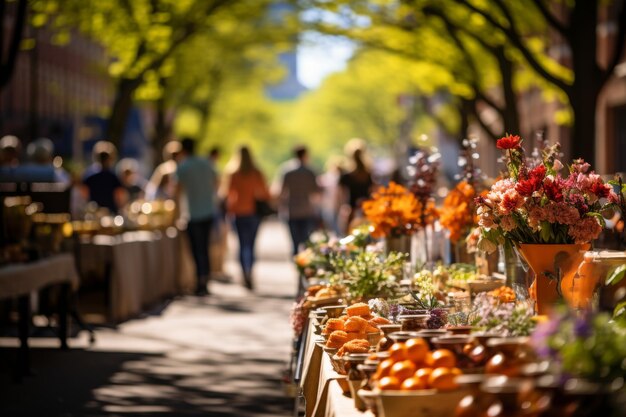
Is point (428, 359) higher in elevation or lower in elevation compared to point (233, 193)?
lower

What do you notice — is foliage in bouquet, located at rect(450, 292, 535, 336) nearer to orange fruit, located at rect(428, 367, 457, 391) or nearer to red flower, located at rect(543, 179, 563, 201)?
orange fruit, located at rect(428, 367, 457, 391)

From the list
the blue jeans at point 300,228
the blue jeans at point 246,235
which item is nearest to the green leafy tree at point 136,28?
the blue jeans at point 246,235

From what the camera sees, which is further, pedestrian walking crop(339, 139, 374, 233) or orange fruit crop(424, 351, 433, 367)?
pedestrian walking crop(339, 139, 374, 233)

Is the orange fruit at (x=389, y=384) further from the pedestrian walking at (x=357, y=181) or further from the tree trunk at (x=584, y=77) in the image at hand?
the pedestrian walking at (x=357, y=181)

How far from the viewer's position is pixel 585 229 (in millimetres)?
5844

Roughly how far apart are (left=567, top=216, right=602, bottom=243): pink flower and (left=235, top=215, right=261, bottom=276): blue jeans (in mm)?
14236

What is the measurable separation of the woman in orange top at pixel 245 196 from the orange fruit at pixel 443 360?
51.6 feet

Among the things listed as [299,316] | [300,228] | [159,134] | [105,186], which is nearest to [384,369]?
[299,316]

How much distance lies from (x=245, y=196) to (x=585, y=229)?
14.2 meters

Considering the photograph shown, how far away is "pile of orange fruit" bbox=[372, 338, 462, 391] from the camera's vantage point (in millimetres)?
3947

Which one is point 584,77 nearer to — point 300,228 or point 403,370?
point 300,228

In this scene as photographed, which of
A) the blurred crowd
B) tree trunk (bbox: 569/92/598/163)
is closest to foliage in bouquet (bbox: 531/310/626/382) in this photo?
tree trunk (bbox: 569/92/598/163)

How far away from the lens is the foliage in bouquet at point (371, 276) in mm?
7312

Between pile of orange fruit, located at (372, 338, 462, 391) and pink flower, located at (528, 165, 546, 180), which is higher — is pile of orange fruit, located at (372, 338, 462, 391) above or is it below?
below
